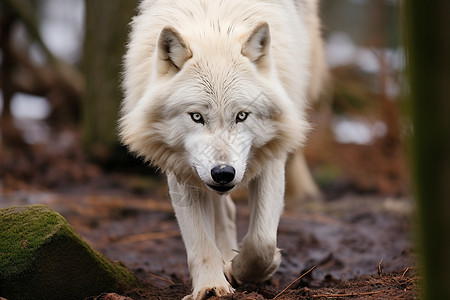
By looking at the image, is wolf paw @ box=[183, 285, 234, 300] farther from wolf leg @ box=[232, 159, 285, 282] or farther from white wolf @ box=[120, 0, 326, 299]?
wolf leg @ box=[232, 159, 285, 282]

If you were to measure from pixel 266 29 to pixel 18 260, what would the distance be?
202 centimetres

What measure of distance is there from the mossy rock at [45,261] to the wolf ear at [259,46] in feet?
5.14

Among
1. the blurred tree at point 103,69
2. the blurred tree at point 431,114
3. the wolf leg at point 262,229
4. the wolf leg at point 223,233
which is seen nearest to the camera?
the blurred tree at point 431,114

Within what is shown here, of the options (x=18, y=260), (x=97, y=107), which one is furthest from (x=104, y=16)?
(x=18, y=260)

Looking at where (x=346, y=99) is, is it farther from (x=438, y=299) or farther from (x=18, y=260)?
(x=438, y=299)

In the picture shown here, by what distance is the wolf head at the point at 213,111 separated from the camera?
3.07m

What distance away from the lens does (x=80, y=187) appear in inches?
310

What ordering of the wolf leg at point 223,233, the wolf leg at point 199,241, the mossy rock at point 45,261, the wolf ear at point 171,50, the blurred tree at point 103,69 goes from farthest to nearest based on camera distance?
1. the blurred tree at point 103,69
2. the wolf leg at point 223,233
3. the wolf leg at point 199,241
4. the wolf ear at point 171,50
5. the mossy rock at point 45,261

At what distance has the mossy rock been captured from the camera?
287cm

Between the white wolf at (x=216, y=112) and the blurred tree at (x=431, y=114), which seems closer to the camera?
the blurred tree at (x=431, y=114)

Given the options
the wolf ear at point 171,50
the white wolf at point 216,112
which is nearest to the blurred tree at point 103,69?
the white wolf at point 216,112

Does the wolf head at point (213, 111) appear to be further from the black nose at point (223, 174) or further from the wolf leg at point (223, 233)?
the wolf leg at point (223, 233)

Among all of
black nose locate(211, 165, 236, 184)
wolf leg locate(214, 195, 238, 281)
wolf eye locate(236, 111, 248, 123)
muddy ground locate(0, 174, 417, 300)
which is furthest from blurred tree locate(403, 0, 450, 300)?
wolf leg locate(214, 195, 238, 281)

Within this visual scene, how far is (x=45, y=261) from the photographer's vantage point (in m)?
2.93
